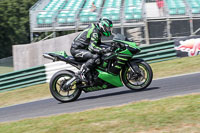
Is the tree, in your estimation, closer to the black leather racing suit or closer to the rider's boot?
the black leather racing suit

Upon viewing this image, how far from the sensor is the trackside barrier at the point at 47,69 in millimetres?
12484

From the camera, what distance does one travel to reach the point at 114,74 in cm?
718

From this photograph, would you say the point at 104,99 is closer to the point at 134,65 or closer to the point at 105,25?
the point at 134,65

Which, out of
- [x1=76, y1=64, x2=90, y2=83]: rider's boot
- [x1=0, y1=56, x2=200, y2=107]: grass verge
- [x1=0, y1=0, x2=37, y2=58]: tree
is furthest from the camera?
[x1=0, y1=0, x2=37, y2=58]: tree

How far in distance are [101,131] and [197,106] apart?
58.0 inches

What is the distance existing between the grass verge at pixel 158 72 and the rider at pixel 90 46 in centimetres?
305

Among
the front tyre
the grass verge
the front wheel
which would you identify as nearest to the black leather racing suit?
the front tyre

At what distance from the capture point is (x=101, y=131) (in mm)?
4387

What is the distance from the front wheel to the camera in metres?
6.98

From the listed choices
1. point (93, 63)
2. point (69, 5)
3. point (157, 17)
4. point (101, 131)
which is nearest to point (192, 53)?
point (157, 17)

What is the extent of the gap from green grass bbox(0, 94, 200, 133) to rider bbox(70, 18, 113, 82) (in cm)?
173

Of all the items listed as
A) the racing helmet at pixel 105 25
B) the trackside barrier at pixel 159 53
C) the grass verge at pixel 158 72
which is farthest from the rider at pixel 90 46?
the trackside barrier at pixel 159 53

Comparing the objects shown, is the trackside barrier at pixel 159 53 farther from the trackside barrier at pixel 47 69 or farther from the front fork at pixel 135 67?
the front fork at pixel 135 67

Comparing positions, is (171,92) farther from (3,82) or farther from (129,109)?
(3,82)
